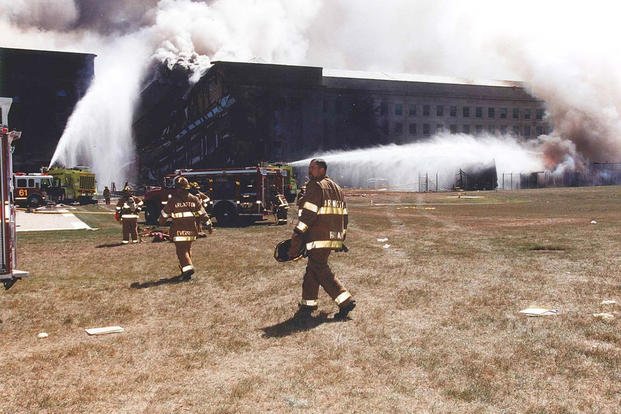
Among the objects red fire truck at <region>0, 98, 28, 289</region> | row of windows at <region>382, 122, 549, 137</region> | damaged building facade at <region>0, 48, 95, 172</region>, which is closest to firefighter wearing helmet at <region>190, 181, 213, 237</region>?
red fire truck at <region>0, 98, 28, 289</region>

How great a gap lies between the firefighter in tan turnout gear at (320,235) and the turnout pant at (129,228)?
36.0 feet

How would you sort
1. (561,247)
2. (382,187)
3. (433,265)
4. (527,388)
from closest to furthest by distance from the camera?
(527,388)
(433,265)
(561,247)
(382,187)

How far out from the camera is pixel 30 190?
3788cm

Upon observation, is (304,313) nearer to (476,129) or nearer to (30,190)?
(30,190)

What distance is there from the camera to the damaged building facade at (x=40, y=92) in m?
72.6

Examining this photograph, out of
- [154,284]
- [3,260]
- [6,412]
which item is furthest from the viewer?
[154,284]

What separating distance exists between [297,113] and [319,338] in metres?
69.2

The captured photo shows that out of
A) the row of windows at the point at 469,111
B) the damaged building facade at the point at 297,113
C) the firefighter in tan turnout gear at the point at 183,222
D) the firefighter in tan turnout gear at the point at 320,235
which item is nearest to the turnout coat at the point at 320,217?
the firefighter in tan turnout gear at the point at 320,235

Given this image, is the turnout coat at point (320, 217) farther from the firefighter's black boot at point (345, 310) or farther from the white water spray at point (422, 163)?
the white water spray at point (422, 163)

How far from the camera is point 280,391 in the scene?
198 inches

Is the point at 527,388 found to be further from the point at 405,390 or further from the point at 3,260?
the point at 3,260

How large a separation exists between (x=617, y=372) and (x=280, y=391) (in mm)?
3153

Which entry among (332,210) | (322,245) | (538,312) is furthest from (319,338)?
(538,312)

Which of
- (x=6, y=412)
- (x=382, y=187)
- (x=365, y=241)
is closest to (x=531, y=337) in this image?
(x=6, y=412)
